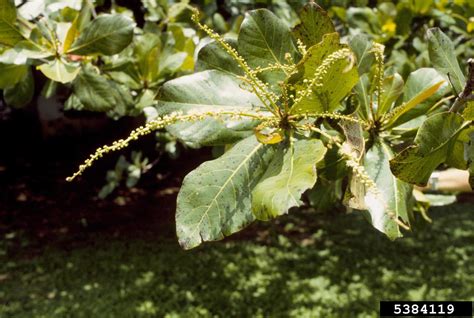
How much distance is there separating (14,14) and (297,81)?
0.86 m

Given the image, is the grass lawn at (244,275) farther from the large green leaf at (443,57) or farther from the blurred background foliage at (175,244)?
the large green leaf at (443,57)

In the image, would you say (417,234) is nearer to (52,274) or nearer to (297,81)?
(52,274)

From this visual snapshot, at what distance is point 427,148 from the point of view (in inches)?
37.0

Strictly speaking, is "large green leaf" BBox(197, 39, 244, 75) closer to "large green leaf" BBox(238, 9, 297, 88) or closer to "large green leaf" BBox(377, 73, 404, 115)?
"large green leaf" BBox(238, 9, 297, 88)

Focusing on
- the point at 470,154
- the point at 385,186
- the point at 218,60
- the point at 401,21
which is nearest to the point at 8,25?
the point at 218,60

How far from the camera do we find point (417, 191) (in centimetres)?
174

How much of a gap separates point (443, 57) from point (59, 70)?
1.00 m

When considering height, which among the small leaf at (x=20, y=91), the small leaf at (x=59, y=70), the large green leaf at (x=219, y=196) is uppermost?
the small leaf at (x=59, y=70)

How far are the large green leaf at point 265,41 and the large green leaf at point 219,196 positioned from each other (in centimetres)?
18

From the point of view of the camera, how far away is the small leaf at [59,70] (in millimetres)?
1489

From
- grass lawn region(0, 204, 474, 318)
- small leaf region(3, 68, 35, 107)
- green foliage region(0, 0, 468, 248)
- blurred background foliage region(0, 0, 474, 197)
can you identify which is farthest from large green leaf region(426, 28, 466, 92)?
grass lawn region(0, 204, 474, 318)

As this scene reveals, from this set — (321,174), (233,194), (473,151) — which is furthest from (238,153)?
(473,151)

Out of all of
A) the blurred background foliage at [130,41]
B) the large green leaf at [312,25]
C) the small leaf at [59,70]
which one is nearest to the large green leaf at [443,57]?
the large green leaf at [312,25]

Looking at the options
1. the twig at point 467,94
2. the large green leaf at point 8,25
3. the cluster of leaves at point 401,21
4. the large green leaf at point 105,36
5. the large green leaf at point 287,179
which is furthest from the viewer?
the cluster of leaves at point 401,21
